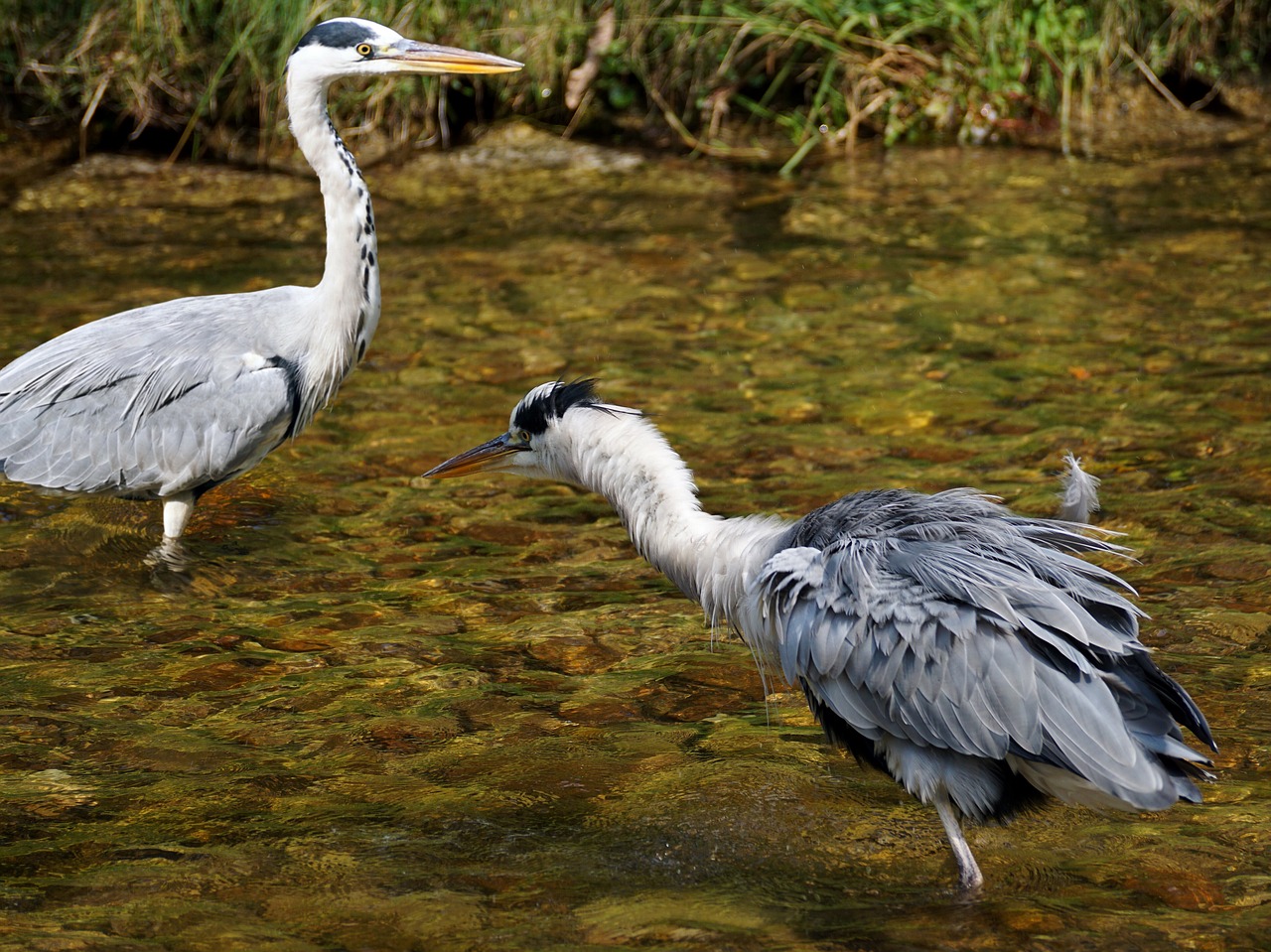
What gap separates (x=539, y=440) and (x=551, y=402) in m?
0.17

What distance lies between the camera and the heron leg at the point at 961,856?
3.84m

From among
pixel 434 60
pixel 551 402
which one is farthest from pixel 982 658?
pixel 434 60

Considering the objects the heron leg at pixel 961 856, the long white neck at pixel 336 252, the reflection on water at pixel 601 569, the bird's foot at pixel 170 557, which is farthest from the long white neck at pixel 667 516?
the bird's foot at pixel 170 557

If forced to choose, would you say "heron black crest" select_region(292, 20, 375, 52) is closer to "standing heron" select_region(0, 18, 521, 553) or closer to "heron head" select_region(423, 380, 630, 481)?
"standing heron" select_region(0, 18, 521, 553)

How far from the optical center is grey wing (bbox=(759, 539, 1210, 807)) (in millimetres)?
3727

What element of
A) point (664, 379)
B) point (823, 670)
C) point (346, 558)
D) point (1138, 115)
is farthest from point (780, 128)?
point (823, 670)

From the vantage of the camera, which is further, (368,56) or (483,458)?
(368,56)

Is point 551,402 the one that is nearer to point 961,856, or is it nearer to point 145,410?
point 961,856

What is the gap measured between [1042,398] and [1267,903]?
155 inches

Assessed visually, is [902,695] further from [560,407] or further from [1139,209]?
[1139,209]

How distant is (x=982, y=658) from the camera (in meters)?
3.89

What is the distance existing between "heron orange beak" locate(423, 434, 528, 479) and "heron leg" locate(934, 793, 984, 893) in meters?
1.98

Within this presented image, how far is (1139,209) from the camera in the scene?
32.0ft

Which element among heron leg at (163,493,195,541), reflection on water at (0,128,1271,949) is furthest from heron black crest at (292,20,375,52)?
heron leg at (163,493,195,541)
